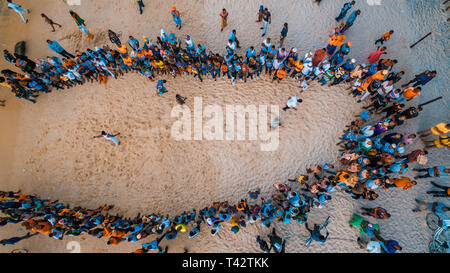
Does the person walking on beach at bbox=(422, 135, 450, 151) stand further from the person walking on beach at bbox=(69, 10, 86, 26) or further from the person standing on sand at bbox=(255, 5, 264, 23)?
the person walking on beach at bbox=(69, 10, 86, 26)

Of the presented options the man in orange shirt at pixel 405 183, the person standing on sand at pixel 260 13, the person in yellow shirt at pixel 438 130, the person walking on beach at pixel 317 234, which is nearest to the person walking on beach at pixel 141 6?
the person standing on sand at pixel 260 13

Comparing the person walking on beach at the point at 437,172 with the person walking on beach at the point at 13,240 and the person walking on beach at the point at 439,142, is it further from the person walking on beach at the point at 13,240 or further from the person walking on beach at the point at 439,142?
the person walking on beach at the point at 13,240

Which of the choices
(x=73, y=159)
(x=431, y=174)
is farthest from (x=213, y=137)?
(x=431, y=174)

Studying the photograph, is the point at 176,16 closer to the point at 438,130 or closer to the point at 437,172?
the point at 438,130

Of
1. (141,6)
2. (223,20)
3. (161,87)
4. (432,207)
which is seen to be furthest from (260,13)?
(432,207)

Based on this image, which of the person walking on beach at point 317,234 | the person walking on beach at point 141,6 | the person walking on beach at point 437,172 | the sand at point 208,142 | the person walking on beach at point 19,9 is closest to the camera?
the person walking on beach at point 437,172

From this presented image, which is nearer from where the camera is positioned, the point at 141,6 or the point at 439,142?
the point at 439,142

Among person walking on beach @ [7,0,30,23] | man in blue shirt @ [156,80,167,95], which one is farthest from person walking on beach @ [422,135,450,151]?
person walking on beach @ [7,0,30,23]
